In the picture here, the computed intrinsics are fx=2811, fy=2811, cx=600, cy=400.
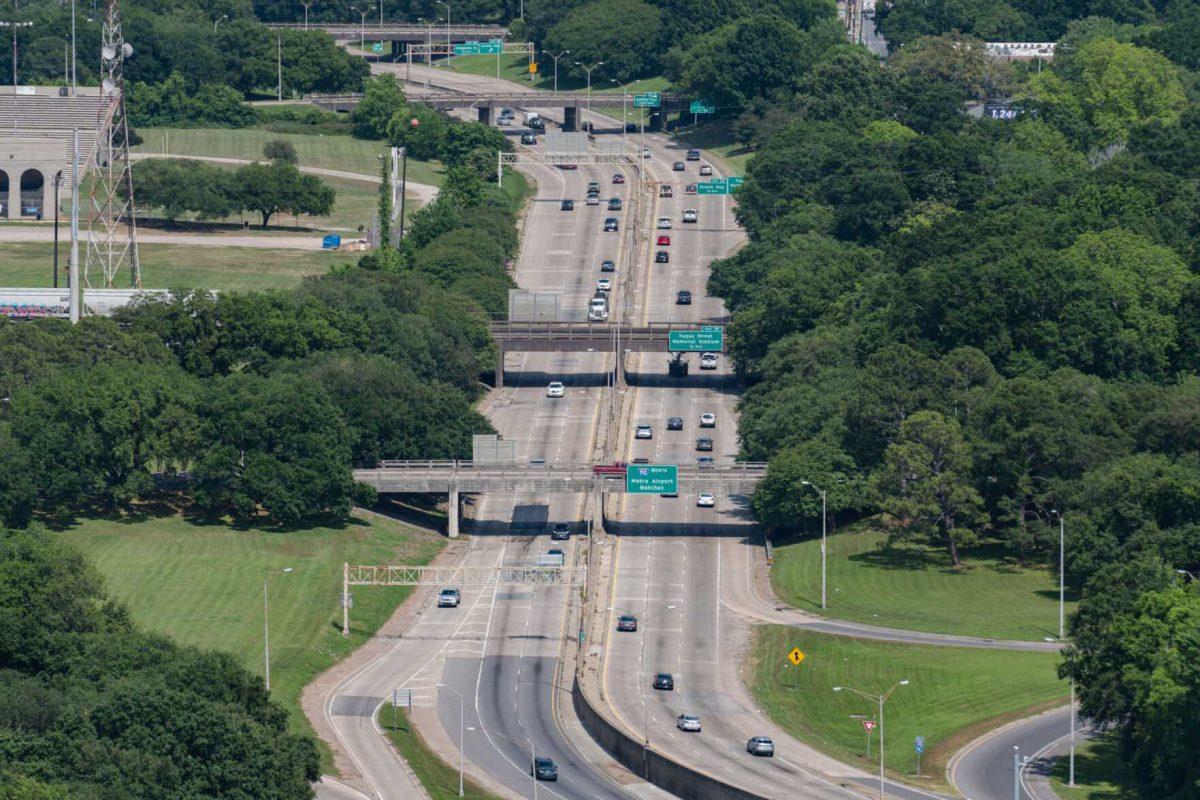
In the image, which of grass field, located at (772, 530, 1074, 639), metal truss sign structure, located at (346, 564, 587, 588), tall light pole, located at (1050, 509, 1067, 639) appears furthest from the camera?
metal truss sign structure, located at (346, 564, 587, 588)

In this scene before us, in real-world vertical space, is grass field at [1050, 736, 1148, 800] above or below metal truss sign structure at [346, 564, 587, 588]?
above

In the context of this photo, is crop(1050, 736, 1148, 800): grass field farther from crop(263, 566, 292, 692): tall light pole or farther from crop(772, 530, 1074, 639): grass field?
crop(263, 566, 292, 692): tall light pole

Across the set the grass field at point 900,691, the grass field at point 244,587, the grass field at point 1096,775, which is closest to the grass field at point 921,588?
the grass field at point 900,691

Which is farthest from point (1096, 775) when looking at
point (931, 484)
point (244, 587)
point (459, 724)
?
point (244, 587)

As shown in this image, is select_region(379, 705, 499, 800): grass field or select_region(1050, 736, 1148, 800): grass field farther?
select_region(379, 705, 499, 800): grass field

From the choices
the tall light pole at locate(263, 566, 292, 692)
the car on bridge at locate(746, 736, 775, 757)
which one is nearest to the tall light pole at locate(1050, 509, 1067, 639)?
the car on bridge at locate(746, 736, 775, 757)

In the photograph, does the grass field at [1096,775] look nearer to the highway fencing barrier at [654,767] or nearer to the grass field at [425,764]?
the highway fencing barrier at [654,767]

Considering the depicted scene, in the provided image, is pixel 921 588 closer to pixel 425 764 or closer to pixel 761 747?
pixel 761 747

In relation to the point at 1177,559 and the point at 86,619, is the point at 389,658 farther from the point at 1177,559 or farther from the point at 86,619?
the point at 1177,559

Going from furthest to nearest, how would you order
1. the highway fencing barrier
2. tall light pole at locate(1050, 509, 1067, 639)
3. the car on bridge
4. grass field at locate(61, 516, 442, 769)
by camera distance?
grass field at locate(61, 516, 442, 769), tall light pole at locate(1050, 509, 1067, 639), the car on bridge, the highway fencing barrier
